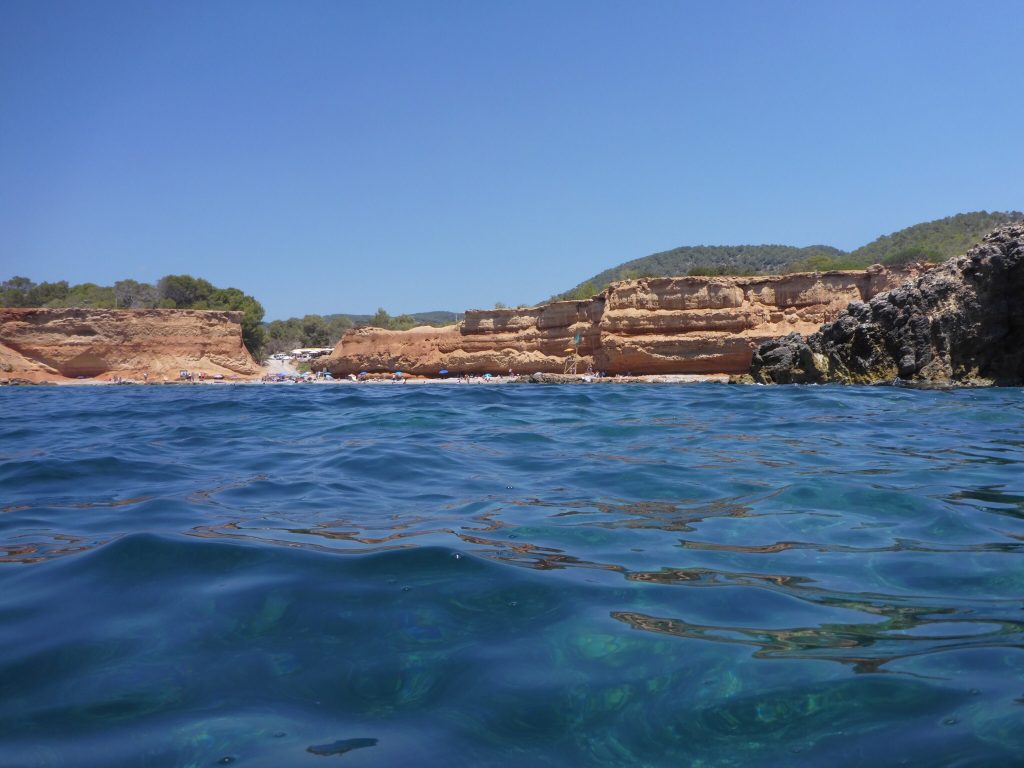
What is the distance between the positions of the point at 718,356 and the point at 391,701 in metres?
32.4

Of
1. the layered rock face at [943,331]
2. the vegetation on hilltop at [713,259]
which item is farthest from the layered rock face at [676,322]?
the vegetation on hilltop at [713,259]

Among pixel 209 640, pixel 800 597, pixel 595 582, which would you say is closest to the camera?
pixel 209 640

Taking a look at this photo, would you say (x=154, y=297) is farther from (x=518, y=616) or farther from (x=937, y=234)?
(x=937, y=234)

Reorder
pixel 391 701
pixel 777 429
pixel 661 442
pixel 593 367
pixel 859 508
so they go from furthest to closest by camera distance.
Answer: pixel 593 367, pixel 777 429, pixel 661 442, pixel 859 508, pixel 391 701

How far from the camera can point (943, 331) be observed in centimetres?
1717

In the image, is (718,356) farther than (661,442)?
Yes

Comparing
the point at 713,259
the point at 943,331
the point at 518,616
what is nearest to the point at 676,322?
the point at 943,331

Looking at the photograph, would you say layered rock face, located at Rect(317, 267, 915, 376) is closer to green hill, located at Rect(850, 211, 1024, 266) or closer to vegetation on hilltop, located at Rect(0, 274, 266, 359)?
vegetation on hilltop, located at Rect(0, 274, 266, 359)

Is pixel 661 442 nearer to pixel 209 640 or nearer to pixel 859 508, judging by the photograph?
pixel 859 508

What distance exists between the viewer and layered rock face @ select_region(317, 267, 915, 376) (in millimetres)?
32188

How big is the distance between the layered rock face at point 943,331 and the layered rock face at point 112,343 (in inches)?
1369

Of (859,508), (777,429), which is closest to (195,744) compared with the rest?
(859,508)

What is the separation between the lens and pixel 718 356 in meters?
Result: 32.6

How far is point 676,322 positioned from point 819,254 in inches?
2689
